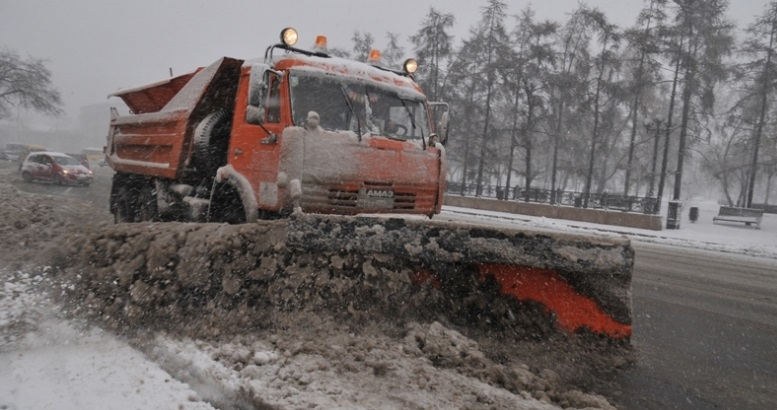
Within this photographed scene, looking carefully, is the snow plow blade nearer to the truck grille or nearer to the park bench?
the truck grille

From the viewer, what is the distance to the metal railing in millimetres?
19703

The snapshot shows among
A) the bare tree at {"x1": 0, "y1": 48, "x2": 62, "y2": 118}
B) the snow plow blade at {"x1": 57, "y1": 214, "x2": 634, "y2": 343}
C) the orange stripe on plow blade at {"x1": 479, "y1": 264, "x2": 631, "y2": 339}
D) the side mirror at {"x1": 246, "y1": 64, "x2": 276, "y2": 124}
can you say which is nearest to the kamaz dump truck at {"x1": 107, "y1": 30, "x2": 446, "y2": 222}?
the side mirror at {"x1": 246, "y1": 64, "x2": 276, "y2": 124}

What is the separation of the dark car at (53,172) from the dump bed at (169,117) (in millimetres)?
15411

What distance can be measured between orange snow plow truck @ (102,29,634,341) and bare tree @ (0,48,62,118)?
32875 mm

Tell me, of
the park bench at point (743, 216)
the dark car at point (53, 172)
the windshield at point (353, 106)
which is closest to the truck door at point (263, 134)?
the windshield at point (353, 106)

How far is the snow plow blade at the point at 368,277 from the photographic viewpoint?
319 centimetres

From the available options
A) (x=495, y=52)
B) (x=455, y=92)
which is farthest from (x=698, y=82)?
(x=455, y=92)

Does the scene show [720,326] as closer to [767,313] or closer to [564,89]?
[767,313]

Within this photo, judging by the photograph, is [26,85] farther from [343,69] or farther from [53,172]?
[343,69]

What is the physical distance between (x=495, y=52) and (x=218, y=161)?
69.9ft

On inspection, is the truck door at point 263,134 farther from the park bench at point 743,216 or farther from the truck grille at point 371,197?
the park bench at point 743,216

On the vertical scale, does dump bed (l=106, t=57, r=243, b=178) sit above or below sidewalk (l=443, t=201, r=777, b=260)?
above

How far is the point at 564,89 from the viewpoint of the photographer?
23516mm

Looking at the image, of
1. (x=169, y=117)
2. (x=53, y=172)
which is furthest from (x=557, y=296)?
(x=53, y=172)
